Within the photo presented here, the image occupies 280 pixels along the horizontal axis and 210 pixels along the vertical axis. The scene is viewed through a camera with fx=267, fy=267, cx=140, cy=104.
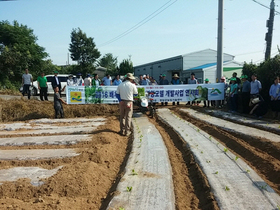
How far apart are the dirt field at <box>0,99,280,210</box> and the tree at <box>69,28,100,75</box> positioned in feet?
104

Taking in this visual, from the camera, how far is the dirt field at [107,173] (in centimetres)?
374

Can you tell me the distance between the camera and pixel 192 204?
3.69m

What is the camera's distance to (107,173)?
4.94 metres

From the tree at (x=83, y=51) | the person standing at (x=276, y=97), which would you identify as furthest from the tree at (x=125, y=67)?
the person standing at (x=276, y=97)

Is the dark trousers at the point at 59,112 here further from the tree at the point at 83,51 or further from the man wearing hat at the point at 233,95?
the tree at the point at 83,51

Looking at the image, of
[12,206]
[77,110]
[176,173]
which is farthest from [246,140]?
[77,110]

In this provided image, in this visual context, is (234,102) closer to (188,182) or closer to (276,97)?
(276,97)

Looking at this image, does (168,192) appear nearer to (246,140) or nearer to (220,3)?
(246,140)

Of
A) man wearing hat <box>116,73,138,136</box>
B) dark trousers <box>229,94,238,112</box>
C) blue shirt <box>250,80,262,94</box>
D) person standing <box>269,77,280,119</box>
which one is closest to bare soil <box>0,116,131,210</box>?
man wearing hat <box>116,73,138,136</box>

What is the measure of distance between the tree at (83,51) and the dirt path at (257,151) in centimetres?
3240

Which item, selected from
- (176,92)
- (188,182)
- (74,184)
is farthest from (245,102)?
(74,184)

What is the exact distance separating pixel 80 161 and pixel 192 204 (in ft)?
8.63

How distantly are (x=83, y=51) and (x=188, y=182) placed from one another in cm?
3600

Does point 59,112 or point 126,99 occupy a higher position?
point 126,99
